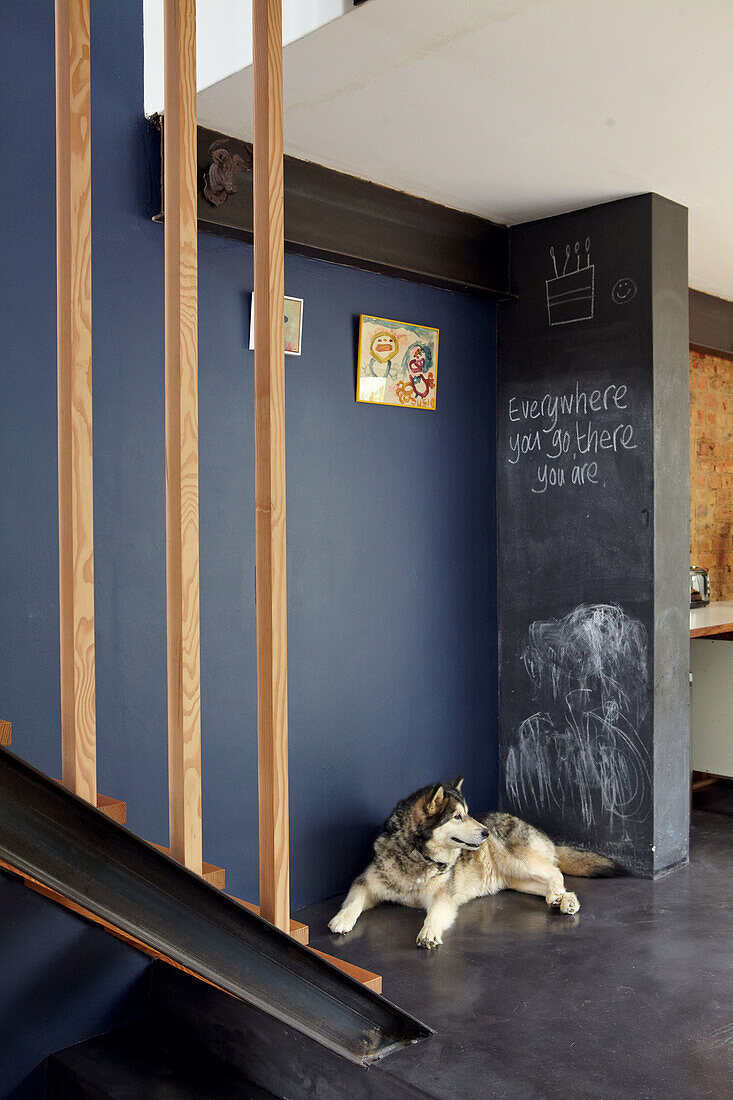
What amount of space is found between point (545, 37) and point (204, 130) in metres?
1.11

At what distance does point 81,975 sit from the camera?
2781mm

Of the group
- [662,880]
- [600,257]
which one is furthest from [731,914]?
[600,257]

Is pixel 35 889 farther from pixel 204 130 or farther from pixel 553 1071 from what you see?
pixel 204 130

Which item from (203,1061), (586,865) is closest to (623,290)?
(586,865)

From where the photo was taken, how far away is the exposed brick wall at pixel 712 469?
5.63 meters

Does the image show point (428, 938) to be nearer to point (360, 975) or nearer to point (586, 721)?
point (360, 975)

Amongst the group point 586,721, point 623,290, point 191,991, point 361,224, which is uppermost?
point 361,224

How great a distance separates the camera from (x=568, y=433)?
3.86 metres

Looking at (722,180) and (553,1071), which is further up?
(722,180)

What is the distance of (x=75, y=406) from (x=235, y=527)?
4.10ft

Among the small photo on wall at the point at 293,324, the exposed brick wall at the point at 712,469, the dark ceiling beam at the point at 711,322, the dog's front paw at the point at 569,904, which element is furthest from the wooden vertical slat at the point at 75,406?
the exposed brick wall at the point at 712,469

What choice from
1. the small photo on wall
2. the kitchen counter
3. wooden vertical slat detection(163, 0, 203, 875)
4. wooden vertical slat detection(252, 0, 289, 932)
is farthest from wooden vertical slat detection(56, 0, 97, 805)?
the kitchen counter

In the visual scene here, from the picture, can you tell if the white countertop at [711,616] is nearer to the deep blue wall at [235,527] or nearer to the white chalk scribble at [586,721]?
the white chalk scribble at [586,721]

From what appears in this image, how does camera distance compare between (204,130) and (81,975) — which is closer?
(81,975)
